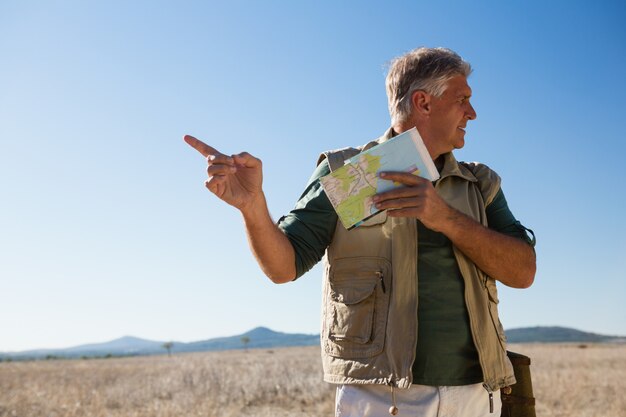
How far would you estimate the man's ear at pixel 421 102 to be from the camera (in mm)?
3055

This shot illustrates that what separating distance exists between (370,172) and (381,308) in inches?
22.8

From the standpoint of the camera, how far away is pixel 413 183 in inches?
96.9

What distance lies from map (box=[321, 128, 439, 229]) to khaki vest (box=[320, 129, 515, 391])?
1.09 ft

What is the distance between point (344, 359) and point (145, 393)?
13.0 m

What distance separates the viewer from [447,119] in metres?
3.06

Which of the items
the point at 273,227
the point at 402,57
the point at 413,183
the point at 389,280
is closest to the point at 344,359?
the point at 389,280

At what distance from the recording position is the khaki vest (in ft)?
8.61

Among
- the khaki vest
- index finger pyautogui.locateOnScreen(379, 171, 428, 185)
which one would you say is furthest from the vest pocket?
index finger pyautogui.locateOnScreen(379, 171, 428, 185)

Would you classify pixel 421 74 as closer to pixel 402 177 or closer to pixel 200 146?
pixel 402 177

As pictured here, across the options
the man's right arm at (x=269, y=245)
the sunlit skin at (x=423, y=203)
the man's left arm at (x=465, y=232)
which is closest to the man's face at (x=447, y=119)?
the sunlit skin at (x=423, y=203)

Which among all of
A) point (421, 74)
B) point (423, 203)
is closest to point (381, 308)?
point (423, 203)

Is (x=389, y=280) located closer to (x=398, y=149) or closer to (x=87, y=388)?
(x=398, y=149)

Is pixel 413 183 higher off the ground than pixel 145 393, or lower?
higher

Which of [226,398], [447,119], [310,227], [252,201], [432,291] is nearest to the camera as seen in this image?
[252,201]
